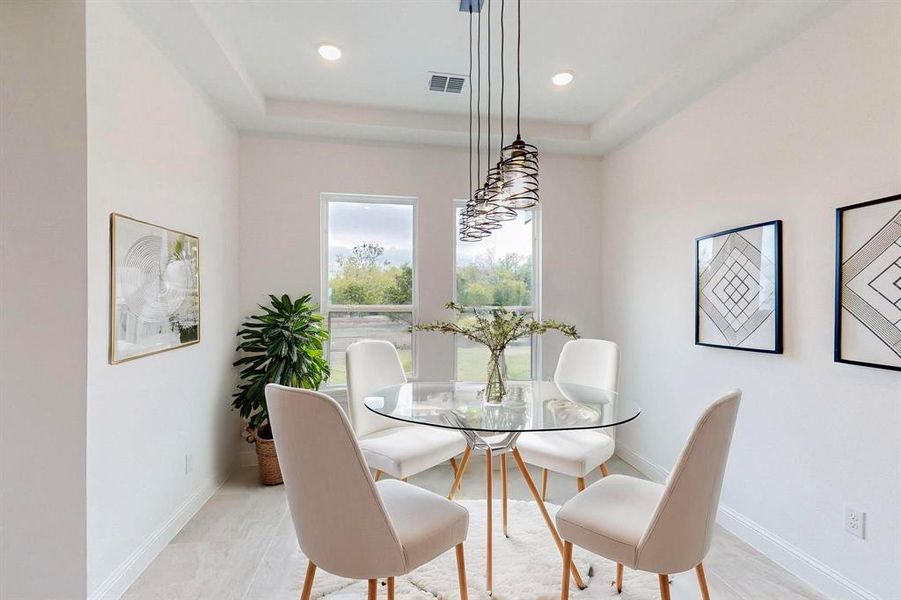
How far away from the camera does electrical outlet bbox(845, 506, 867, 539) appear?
72.4 inches

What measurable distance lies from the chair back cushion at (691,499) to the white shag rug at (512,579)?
0.69m

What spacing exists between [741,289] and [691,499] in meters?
1.55

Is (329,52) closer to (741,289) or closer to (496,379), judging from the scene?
(496,379)

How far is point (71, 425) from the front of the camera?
1.71 m

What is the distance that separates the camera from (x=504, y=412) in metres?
2.00

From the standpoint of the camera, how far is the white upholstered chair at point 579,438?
228 cm

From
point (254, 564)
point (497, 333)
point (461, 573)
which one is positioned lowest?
point (254, 564)

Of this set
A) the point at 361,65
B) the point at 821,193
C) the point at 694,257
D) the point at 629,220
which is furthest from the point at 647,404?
the point at 361,65

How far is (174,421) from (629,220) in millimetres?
3443

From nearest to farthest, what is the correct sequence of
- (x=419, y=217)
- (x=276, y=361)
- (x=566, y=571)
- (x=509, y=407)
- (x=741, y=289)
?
(x=566, y=571), (x=509, y=407), (x=741, y=289), (x=276, y=361), (x=419, y=217)

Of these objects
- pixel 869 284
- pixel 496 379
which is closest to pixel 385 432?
pixel 496 379

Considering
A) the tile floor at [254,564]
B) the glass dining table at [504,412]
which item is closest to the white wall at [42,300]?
the tile floor at [254,564]

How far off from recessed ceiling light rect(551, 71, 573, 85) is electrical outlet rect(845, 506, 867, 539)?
8.79ft

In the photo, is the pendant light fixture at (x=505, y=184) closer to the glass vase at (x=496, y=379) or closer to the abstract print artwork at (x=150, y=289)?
the glass vase at (x=496, y=379)
